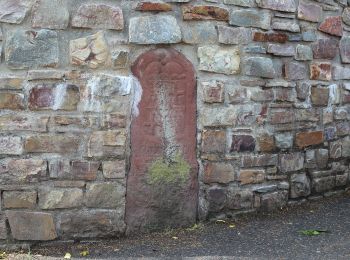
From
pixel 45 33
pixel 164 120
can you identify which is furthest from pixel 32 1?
pixel 164 120

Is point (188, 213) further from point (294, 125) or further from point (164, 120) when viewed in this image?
point (294, 125)

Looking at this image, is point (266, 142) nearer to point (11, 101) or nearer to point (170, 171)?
point (170, 171)

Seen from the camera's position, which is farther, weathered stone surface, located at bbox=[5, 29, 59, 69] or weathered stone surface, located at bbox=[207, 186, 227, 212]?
weathered stone surface, located at bbox=[207, 186, 227, 212]

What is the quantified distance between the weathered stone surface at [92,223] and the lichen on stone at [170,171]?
321 mm

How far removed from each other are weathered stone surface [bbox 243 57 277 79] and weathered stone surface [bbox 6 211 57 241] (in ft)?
5.56

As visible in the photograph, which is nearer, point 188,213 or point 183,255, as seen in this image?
point 183,255

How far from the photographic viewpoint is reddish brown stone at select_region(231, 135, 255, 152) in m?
3.95

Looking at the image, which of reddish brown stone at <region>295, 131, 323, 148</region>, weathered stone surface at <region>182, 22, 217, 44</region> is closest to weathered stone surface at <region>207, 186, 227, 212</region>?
reddish brown stone at <region>295, 131, 323, 148</region>

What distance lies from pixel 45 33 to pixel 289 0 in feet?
5.97

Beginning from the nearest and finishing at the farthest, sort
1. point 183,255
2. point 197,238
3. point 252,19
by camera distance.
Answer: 1. point 183,255
2. point 197,238
3. point 252,19

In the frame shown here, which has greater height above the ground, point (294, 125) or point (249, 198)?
point (294, 125)

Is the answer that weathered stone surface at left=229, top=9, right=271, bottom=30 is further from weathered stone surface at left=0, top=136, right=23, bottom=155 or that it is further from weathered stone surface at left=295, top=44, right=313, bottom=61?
weathered stone surface at left=0, top=136, right=23, bottom=155

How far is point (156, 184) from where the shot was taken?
12.3 feet

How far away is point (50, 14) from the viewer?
137 inches
